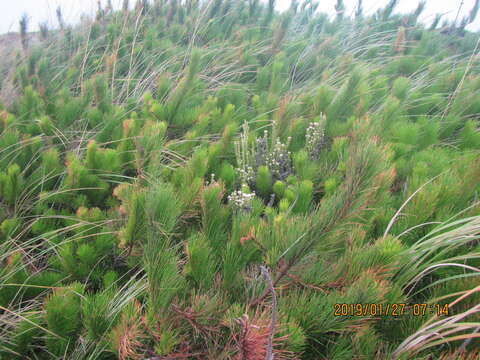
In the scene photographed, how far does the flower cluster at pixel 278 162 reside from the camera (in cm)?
170

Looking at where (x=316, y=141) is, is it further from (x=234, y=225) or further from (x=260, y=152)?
(x=234, y=225)

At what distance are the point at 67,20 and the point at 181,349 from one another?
13.2ft

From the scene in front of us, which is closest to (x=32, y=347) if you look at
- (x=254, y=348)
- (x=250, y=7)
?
(x=254, y=348)

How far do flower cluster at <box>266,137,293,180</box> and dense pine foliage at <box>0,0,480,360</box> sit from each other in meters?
0.02

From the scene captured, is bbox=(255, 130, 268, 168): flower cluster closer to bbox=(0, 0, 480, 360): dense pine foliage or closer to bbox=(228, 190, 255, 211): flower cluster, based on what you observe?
bbox=(0, 0, 480, 360): dense pine foliage

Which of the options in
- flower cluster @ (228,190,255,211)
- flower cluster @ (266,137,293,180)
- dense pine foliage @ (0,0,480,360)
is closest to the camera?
dense pine foliage @ (0,0,480,360)

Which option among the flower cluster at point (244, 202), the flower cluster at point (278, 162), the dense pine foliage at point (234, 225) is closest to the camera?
the dense pine foliage at point (234, 225)

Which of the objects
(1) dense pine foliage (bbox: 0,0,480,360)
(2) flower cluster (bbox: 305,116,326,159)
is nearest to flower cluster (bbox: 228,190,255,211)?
(1) dense pine foliage (bbox: 0,0,480,360)

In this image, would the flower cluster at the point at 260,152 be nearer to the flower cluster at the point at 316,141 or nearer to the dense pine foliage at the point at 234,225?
the dense pine foliage at the point at 234,225
